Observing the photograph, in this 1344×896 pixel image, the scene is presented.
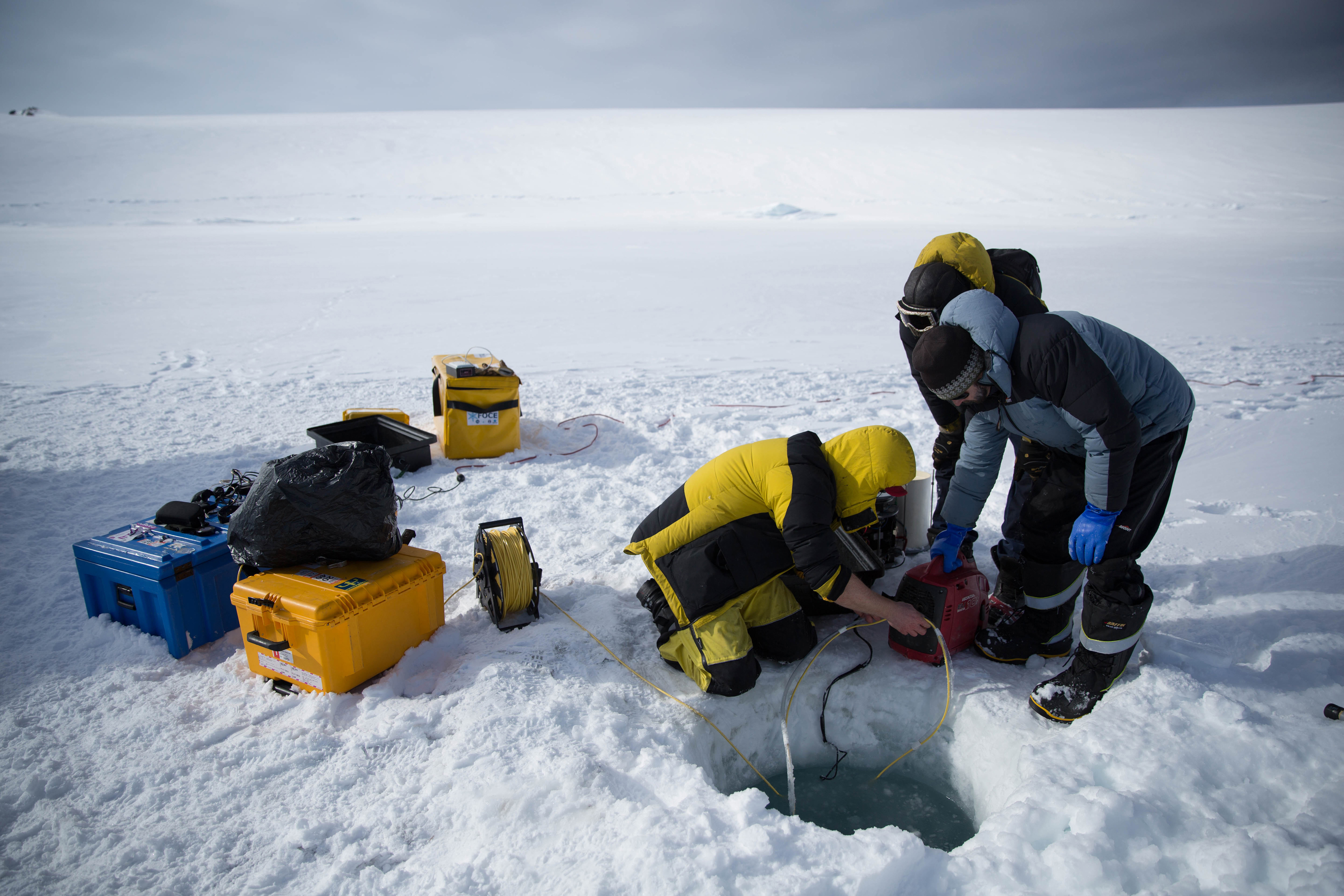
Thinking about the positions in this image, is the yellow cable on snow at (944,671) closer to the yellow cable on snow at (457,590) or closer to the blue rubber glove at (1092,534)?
the blue rubber glove at (1092,534)

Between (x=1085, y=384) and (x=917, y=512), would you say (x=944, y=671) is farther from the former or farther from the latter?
(x=1085, y=384)

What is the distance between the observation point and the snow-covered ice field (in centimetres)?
182

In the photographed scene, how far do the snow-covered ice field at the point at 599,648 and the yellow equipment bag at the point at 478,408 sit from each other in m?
0.20

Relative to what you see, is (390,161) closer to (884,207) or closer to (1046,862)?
(884,207)

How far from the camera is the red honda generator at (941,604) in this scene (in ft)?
8.63

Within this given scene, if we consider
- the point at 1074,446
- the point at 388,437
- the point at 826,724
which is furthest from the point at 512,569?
the point at 388,437

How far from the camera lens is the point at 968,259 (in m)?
2.82

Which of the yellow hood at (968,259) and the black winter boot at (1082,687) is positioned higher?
the yellow hood at (968,259)

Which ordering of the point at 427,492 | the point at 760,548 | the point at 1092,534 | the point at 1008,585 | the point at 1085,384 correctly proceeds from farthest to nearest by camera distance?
the point at 427,492 < the point at 1008,585 < the point at 760,548 < the point at 1092,534 < the point at 1085,384

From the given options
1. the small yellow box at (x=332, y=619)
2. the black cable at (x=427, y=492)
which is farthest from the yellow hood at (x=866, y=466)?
the black cable at (x=427, y=492)

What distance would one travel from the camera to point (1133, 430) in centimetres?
211

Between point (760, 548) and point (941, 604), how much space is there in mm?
726

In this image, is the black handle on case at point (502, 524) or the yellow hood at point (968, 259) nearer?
the yellow hood at point (968, 259)

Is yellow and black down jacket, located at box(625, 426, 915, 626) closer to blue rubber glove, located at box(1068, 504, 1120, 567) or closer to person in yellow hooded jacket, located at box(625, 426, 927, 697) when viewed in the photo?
person in yellow hooded jacket, located at box(625, 426, 927, 697)
